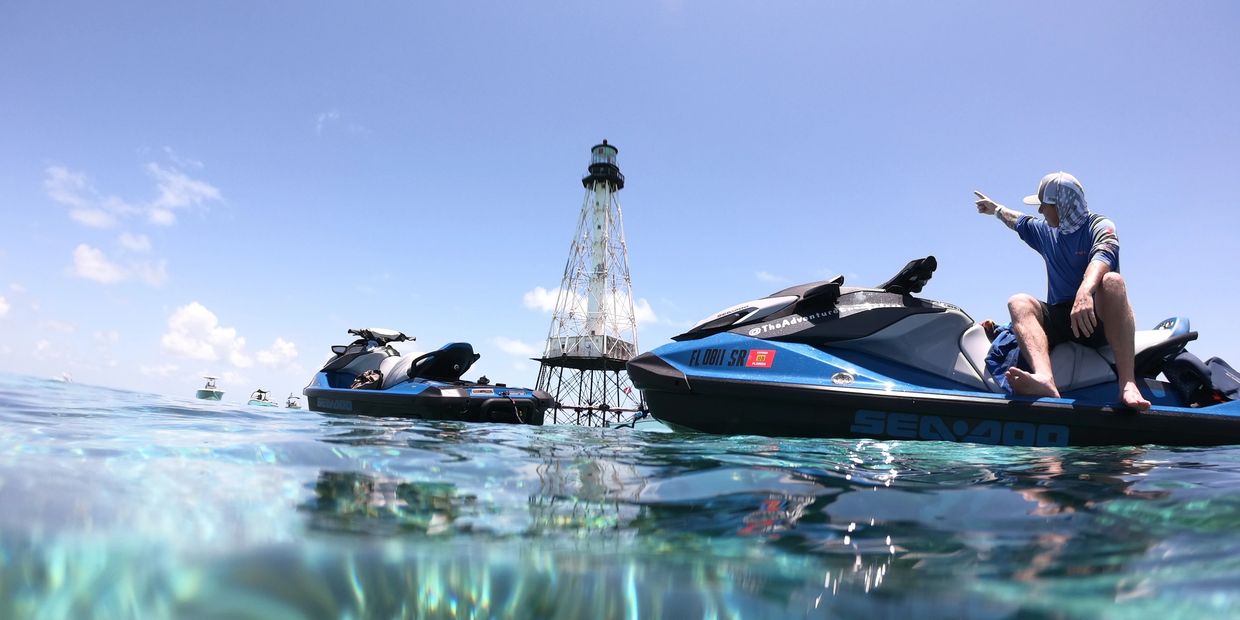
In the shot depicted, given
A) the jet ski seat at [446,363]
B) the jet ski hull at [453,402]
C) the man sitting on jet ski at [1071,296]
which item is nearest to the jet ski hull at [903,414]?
the man sitting on jet ski at [1071,296]

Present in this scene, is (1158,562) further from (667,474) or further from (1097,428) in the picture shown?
(1097,428)

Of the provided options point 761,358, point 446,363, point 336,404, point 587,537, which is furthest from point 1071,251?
point 336,404

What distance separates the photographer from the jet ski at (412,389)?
6.30 m

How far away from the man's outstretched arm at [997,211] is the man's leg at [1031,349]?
0.97 m

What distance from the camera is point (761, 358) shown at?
3926 mm

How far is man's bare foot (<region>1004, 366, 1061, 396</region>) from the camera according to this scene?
338cm

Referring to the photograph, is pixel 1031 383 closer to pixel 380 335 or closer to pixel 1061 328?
pixel 1061 328

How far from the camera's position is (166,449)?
2.12 meters

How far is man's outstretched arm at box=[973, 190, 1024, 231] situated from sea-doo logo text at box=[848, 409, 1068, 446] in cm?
174

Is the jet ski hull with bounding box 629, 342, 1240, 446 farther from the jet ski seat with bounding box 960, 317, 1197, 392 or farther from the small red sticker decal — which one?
the jet ski seat with bounding box 960, 317, 1197, 392

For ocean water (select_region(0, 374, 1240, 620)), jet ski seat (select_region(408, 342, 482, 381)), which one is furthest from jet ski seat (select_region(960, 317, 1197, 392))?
jet ski seat (select_region(408, 342, 482, 381))

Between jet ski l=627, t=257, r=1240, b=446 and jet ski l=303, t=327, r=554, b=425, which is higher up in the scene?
jet ski l=627, t=257, r=1240, b=446

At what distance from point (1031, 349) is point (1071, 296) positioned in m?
0.58

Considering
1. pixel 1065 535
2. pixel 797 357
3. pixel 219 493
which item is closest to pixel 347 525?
pixel 219 493
